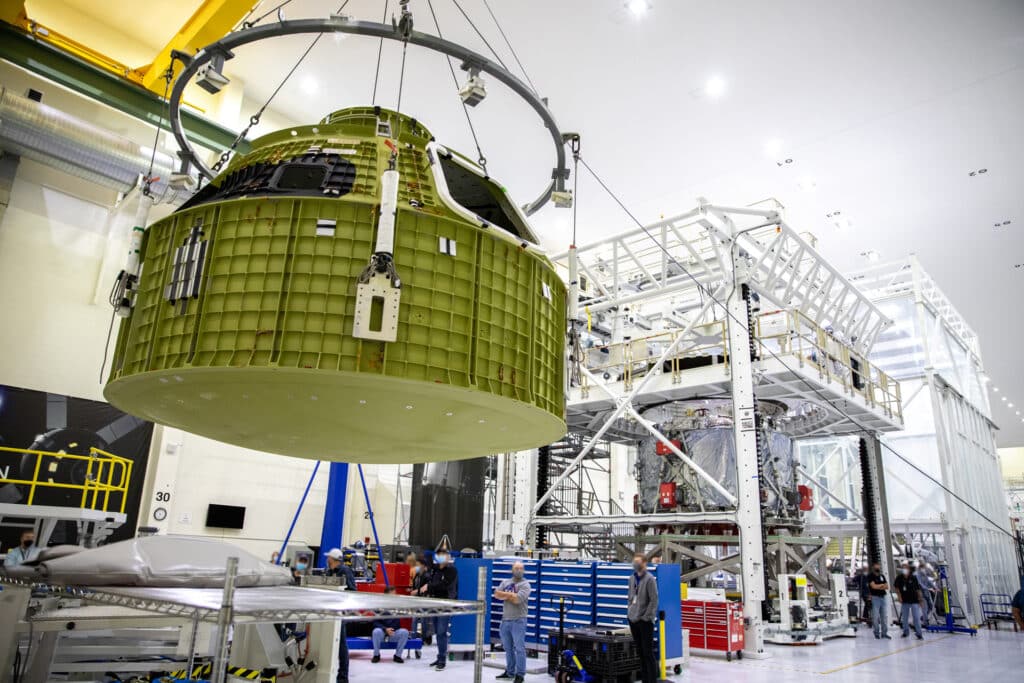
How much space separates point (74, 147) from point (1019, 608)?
25489mm

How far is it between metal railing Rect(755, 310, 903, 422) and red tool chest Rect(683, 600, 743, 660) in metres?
5.69

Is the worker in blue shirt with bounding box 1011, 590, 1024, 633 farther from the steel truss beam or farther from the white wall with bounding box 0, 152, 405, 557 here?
the white wall with bounding box 0, 152, 405, 557

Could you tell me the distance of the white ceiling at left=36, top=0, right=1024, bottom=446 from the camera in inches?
596

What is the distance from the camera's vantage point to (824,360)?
16.4m

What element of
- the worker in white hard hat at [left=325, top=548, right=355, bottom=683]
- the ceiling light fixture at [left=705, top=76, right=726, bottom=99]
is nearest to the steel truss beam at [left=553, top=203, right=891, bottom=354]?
the ceiling light fixture at [left=705, top=76, right=726, bottom=99]

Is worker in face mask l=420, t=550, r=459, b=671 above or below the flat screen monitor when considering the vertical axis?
below

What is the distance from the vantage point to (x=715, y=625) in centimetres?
1248

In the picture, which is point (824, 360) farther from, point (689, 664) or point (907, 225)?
point (907, 225)

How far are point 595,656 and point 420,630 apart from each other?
486cm

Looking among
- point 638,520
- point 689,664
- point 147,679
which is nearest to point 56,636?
point 147,679

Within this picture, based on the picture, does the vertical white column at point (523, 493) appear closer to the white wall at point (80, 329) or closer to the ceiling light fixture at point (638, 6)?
the white wall at point (80, 329)

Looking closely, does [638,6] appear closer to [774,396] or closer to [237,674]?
[774,396]

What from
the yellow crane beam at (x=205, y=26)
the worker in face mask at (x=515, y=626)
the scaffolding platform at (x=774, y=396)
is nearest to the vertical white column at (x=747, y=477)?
the scaffolding platform at (x=774, y=396)

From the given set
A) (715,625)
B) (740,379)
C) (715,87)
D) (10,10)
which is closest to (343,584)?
(715,625)
